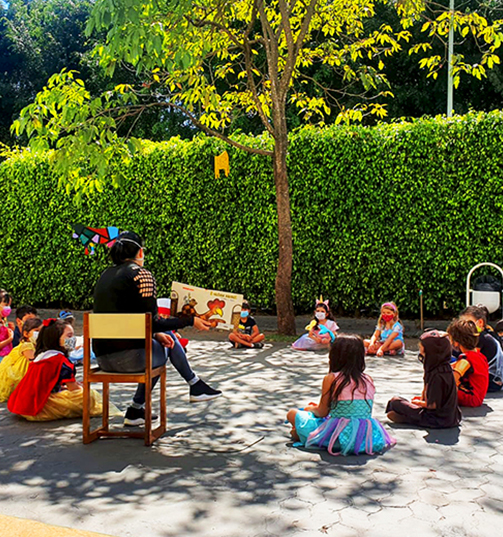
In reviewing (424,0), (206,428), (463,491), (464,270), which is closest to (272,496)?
(463,491)

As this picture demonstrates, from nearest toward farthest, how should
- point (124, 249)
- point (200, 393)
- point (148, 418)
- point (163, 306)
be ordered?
point (148, 418), point (124, 249), point (200, 393), point (163, 306)

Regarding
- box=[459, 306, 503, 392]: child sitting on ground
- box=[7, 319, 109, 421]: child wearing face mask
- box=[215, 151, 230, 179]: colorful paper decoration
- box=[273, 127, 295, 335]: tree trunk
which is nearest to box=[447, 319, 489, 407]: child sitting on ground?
box=[459, 306, 503, 392]: child sitting on ground

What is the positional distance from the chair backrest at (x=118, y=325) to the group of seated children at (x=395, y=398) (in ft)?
4.64

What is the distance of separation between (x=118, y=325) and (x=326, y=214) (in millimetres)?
7573

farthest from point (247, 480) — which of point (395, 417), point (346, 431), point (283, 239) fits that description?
point (283, 239)

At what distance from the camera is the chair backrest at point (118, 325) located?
507 centimetres

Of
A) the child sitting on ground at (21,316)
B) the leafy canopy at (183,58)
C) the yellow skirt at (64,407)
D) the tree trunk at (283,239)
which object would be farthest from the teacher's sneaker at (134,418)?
the tree trunk at (283,239)

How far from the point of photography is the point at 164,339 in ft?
18.0

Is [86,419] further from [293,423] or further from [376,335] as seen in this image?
[376,335]

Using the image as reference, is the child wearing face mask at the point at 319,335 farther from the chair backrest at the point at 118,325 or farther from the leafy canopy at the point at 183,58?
the chair backrest at the point at 118,325

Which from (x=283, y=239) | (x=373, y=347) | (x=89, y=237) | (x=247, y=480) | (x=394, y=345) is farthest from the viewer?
(x=89, y=237)

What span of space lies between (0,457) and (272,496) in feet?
7.33

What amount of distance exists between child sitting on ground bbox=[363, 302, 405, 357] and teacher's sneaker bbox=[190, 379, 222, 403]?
350cm

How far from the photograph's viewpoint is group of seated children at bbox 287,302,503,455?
493cm
